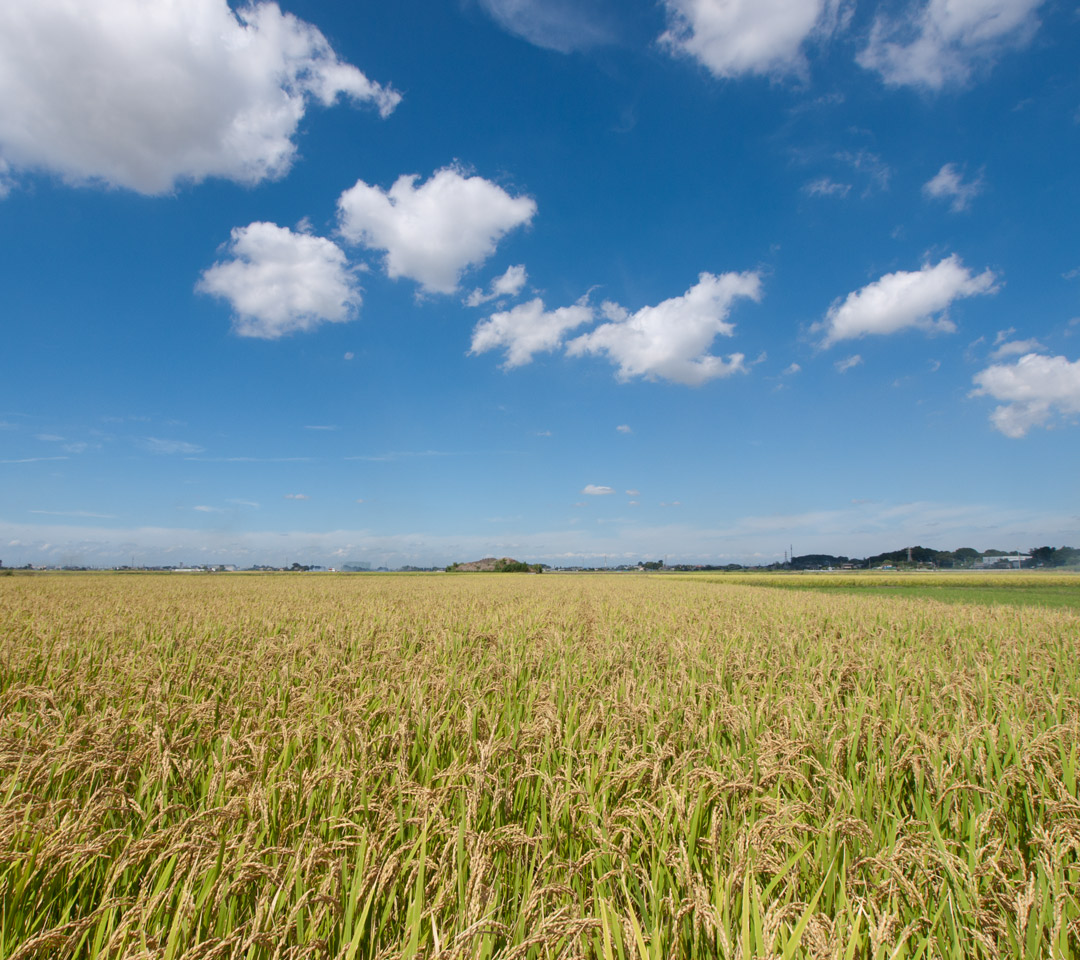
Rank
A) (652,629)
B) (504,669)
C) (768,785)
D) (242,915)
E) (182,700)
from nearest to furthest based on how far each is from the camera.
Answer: (242,915) → (768,785) → (182,700) → (504,669) → (652,629)

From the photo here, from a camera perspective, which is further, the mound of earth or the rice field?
the mound of earth

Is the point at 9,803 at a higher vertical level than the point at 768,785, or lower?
higher

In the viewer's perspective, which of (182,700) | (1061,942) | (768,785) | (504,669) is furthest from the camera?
(504,669)

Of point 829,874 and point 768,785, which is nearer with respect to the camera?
point 829,874

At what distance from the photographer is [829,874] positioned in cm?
238

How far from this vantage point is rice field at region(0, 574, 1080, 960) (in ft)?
6.40

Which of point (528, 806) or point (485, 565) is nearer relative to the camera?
point (528, 806)

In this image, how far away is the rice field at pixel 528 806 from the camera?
1952 mm

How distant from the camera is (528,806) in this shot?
3.33 meters

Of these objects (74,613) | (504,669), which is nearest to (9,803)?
(504,669)

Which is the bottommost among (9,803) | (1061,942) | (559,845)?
(559,845)

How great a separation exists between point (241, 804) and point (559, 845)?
1.76 m

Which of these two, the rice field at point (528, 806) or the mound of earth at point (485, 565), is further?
the mound of earth at point (485, 565)

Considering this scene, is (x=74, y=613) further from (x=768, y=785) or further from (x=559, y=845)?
(x=768, y=785)
